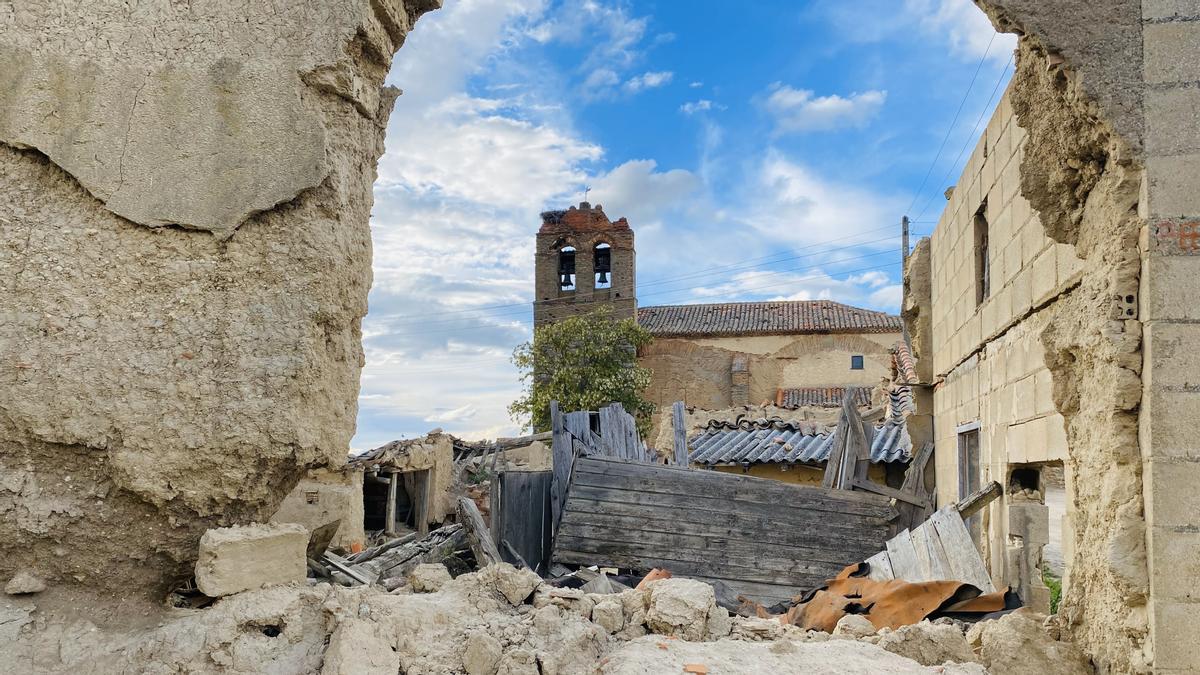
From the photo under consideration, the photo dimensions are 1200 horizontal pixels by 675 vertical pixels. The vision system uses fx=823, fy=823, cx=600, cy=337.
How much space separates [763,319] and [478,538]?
2392 cm

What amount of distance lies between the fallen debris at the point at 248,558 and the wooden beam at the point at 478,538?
16.0 feet

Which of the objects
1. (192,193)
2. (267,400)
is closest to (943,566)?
(267,400)

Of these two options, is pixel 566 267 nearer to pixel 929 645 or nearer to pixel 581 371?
pixel 581 371

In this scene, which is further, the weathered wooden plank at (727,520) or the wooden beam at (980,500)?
the weathered wooden plank at (727,520)

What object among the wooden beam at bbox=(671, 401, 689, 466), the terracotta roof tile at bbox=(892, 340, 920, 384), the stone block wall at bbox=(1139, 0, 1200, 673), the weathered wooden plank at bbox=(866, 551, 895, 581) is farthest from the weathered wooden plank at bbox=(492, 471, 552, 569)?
the terracotta roof tile at bbox=(892, 340, 920, 384)

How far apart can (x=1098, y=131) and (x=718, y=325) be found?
90.6ft

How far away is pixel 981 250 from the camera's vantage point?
22.1ft

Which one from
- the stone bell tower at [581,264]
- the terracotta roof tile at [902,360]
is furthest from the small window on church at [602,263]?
the terracotta roof tile at [902,360]

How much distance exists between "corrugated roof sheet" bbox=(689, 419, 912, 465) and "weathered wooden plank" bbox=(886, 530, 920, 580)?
13.3 feet

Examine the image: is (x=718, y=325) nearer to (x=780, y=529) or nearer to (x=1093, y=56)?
(x=780, y=529)

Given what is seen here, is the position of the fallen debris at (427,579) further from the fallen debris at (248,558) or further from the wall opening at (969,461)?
the wall opening at (969,461)

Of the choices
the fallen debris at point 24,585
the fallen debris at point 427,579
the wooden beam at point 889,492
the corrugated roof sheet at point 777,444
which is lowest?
the wooden beam at point 889,492

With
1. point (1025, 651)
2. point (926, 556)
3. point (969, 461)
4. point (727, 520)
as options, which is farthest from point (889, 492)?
point (1025, 651)

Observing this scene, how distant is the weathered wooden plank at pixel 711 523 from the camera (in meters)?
8.03
